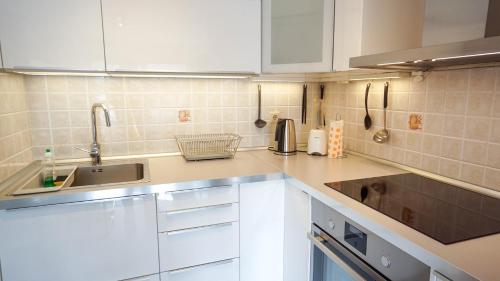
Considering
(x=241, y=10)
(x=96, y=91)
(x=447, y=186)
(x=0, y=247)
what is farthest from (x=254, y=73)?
(x=0, y=247)

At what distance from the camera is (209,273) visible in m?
1.49

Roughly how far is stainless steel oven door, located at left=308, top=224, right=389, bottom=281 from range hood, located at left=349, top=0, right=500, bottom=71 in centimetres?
69

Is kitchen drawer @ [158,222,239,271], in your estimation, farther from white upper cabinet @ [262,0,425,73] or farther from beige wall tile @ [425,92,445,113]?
beige wall tile @ [425,92,445,113]

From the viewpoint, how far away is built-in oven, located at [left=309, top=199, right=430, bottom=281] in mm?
883

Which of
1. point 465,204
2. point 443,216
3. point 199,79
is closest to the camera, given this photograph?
point 443,216

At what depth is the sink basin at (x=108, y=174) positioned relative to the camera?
1.63 m

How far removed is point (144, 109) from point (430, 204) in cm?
153

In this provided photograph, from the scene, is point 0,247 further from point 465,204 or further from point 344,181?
point 465,204

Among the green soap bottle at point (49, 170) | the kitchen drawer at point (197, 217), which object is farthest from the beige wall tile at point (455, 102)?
the green soap bottle at point (49, 170)

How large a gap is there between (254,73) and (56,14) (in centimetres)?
98

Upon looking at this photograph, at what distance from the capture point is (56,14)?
1.34m

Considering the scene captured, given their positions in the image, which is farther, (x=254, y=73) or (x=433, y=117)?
(x=254, y=73)

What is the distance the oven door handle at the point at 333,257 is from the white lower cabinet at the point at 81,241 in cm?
71

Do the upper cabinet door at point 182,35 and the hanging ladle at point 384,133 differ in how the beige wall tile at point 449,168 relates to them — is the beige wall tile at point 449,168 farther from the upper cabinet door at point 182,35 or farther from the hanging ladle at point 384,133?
the upper cabinet door at point 182,35
